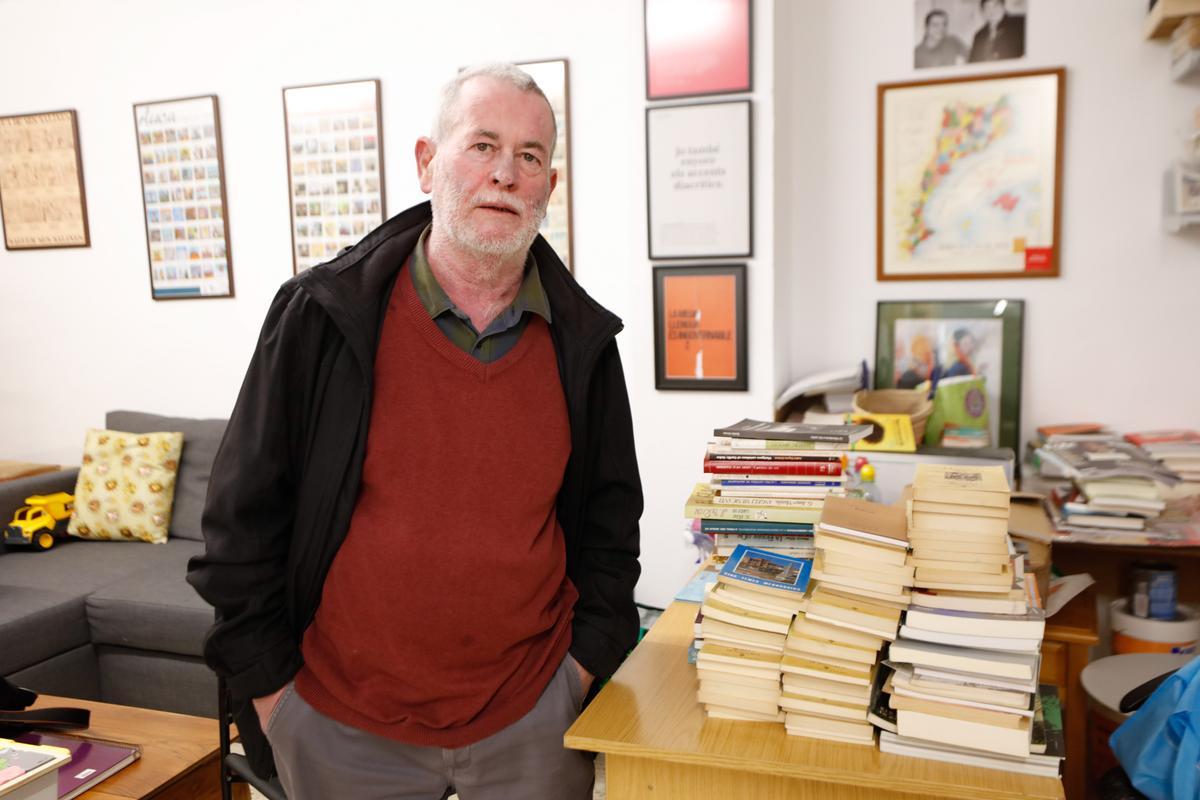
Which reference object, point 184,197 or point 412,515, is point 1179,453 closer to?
point 412,515

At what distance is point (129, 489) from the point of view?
3711 millimetres

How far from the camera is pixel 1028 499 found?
8.45 feet

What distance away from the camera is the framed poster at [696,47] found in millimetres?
2869

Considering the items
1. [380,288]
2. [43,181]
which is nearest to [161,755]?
[380,288]

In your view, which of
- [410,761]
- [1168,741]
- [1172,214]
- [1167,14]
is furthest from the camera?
[1172,214]

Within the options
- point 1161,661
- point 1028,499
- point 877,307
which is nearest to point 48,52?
point 877,307

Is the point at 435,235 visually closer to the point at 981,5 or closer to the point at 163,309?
the point at 981,5

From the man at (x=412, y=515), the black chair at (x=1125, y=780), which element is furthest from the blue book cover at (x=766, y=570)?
the black chair at (x=1125, y=780)

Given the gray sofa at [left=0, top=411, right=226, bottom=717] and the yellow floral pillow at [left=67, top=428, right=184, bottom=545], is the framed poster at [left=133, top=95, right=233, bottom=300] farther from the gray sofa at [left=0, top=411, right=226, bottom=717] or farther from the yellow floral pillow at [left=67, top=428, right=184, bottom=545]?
the gray sofa at [left=0, top=411, right=226, bottom=717]

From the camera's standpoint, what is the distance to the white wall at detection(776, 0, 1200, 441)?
281 cm

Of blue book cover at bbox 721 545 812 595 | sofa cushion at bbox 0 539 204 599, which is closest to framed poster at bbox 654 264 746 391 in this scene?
blue book cover at bbox 721 545 812 595

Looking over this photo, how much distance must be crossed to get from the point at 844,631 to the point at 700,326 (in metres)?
1.76

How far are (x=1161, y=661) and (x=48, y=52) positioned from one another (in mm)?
4832

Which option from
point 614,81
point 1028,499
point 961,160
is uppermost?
point 614,81
